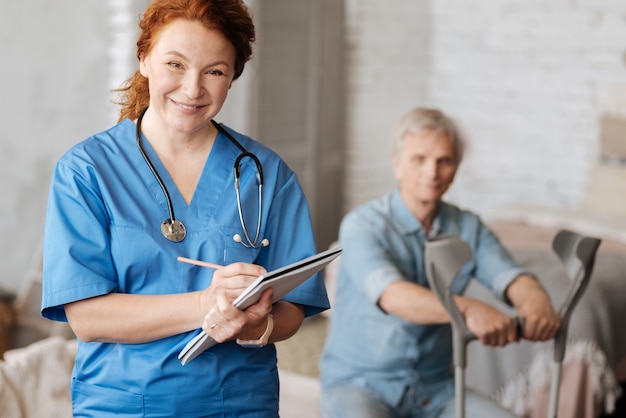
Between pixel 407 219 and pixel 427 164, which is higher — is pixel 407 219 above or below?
below

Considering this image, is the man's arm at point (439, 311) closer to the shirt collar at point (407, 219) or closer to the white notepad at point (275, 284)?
the shirt collar at point (407, 219)

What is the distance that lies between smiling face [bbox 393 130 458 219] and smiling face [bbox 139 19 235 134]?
0.94 metres

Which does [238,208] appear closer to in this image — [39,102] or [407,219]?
[407,219]

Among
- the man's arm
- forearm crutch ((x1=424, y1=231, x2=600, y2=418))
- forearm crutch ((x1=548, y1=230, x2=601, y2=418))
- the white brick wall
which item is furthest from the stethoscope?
the white brick wall

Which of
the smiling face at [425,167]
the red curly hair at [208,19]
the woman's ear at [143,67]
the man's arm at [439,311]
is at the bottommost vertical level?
the man's arm at [439,311]

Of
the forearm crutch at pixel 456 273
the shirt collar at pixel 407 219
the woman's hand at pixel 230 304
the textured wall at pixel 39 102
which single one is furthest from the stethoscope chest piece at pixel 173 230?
the textured wall at pixel 39 102

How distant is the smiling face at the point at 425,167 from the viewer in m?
2.38

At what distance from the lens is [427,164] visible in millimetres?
2377

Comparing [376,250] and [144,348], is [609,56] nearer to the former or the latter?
[376,250]

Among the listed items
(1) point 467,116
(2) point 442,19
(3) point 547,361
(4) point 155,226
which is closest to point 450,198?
(1) point 467,116

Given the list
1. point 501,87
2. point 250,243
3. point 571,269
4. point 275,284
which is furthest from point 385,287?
point 501,87

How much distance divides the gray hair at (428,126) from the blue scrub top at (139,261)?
0.89 metres

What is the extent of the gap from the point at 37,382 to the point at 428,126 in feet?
3.72

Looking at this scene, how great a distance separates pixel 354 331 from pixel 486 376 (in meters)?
1.09
